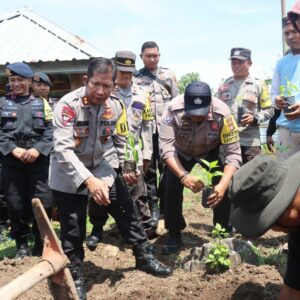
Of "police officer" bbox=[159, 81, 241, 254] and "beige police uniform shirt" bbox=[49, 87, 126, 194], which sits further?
"police officer" bbox=[159, 81, 241, 254]

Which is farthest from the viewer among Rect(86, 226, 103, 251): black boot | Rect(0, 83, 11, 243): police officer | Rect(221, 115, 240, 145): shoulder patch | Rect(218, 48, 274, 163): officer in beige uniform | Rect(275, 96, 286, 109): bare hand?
Rect(0, 83, 11, 243): police officer

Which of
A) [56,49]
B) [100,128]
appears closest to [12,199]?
[100,128]

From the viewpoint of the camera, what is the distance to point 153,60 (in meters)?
5.72

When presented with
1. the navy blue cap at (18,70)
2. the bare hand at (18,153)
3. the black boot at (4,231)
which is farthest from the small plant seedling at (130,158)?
the black boot at (4,231)

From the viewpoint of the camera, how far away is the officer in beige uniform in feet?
17.3

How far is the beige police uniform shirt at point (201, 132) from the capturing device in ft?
14.1

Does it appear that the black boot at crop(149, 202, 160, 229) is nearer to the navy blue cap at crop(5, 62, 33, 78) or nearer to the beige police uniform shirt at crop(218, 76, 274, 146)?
the beige police uniform shirt at crop(218, 76, 274, 146)

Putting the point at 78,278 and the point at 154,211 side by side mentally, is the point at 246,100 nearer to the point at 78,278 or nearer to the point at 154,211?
the point at 154,211

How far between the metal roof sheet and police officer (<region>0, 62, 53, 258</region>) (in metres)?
4.12

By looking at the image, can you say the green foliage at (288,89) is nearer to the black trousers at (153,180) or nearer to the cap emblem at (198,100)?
the cap emblem at (198,100)

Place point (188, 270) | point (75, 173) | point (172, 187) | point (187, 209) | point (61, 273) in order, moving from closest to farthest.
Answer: point (61, 273) → point (75, 173) → point (188, 270) → point (172, 187) → point (187, 209)

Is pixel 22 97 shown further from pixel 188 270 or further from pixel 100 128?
pixel 188 270

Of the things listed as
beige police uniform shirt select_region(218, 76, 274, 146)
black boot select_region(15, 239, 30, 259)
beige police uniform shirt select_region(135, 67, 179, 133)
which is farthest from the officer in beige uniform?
black boot select_region(15, 239, 30, 259)

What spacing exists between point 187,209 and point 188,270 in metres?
2.50
